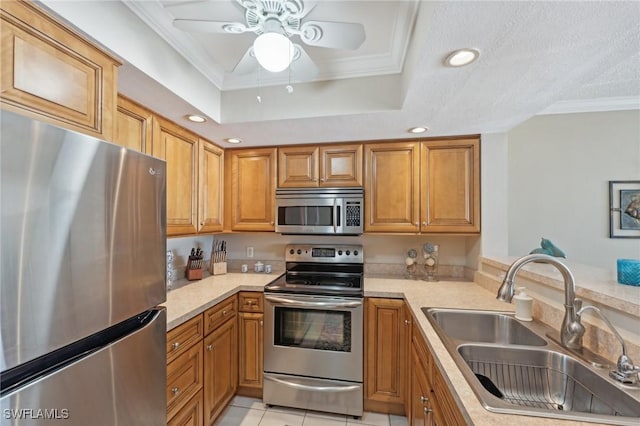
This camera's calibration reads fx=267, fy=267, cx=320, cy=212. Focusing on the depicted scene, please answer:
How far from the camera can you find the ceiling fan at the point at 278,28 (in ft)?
3.58

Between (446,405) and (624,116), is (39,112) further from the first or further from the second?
(624,116)

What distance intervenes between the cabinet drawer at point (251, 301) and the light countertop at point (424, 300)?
4 centimetres

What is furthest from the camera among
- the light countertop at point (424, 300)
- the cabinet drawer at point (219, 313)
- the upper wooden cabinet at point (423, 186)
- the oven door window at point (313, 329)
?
the upper wooden cabinet at point (423, 186)

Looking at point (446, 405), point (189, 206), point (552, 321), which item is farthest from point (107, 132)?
point (552, 321)

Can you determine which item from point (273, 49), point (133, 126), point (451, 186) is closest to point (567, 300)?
point (451, 186)

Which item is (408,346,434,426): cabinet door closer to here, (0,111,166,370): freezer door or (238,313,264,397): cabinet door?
(238,313,264,397): cabinet door

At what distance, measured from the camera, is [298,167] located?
2.49 meters

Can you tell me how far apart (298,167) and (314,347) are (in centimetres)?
153

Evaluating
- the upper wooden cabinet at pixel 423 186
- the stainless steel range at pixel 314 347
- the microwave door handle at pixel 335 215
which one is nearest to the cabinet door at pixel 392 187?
the upper wooden cabinet at pixel 423 186

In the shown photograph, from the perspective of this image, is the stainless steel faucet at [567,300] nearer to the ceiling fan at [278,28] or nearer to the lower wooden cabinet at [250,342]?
the ceiling fan at [278,28]

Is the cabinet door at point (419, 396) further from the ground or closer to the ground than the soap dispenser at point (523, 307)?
closer to the ground

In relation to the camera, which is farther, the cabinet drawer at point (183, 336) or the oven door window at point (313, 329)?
the oven door window at point (313, 329)

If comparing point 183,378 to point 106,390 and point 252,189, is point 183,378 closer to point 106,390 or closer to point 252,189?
point 106,390

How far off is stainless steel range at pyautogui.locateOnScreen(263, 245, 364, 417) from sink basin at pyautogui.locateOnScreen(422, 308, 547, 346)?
0.58m
